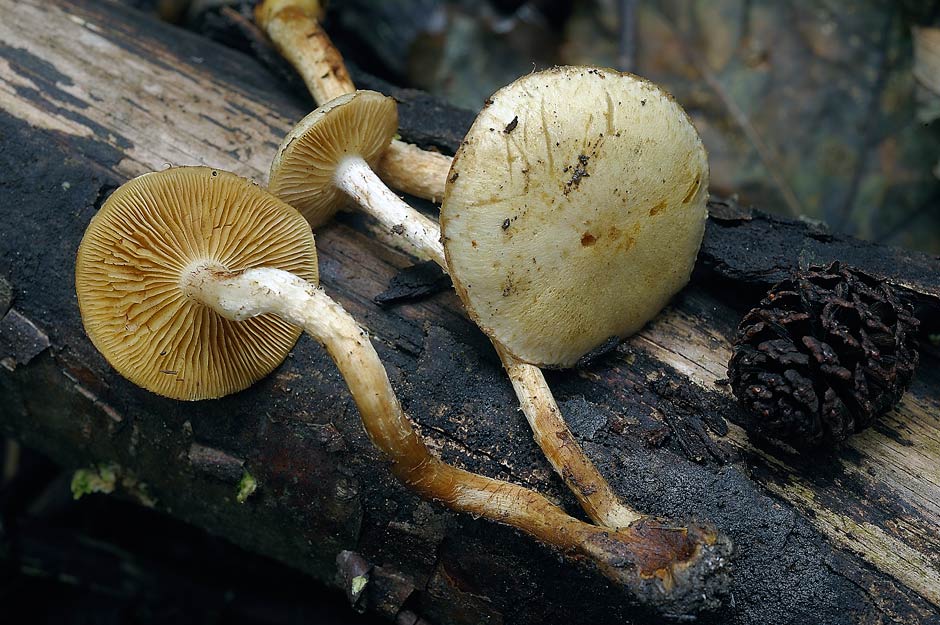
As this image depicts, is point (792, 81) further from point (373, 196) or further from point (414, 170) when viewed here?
point (373, 196)

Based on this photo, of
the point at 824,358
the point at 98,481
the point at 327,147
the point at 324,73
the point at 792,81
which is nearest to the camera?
the point at 824,358

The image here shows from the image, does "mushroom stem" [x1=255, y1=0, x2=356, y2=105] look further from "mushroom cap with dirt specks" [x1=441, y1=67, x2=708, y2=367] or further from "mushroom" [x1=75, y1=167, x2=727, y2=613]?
"mushroom cap with dirt specks" [x1=441, y1=67, x2=708, y2=367]

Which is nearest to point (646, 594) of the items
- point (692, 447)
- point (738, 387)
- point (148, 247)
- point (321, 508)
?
point (692, 447)

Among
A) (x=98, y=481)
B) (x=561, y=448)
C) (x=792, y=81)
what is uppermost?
(x=792, y=81)

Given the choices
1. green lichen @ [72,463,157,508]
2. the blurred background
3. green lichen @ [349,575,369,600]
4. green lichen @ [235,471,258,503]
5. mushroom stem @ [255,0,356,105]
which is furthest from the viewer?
the blurred background

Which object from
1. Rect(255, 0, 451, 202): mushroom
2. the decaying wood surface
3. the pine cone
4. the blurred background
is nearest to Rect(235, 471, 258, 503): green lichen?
the decaying wood surface

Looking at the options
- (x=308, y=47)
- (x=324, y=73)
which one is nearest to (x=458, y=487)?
(x=324, y=73)

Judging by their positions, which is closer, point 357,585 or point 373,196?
point 357,585

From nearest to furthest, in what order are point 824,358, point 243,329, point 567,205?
point 824,358, point 567,205, point 243,329

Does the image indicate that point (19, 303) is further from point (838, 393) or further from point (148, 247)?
point (838, 393)

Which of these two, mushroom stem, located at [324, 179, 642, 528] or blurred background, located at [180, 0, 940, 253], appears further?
blurred background, located at [180, 0, 940, 253]
